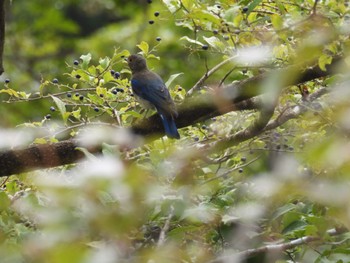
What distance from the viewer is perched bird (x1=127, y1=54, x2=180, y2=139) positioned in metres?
3.07

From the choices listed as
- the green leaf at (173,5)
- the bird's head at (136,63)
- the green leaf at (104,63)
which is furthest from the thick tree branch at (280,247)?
the bird's head at (136,63)

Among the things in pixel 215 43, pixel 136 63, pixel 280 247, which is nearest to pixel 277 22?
pixel 280 247

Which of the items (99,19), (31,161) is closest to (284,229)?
(31,161)

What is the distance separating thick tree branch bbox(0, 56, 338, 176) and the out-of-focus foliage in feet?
0.16

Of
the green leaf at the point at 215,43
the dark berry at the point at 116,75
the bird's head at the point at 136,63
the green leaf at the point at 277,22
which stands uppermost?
the green leaf at the point at 277,22

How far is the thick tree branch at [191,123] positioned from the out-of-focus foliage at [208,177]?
5 cm

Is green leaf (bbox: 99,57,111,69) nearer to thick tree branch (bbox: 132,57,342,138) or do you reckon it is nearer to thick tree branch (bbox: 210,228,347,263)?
thick tree branch (bbox: 132,57,342,138)

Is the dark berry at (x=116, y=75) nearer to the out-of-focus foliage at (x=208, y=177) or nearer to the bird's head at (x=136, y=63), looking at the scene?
the out-of-focus foliage at (x=208, y=177)

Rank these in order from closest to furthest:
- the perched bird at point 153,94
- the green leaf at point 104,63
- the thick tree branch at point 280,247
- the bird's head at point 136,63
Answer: the thick tree branch at point 280,247, the perched bird at point 153,94, the green leaf at point 104,63, the bird's head at point 136,63

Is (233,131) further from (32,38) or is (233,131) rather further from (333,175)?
(32,38)

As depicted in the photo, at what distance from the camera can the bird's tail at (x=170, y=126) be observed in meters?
3.02

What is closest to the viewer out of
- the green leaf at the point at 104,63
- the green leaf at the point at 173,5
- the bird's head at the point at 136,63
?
the green leaf at the point at 173,5

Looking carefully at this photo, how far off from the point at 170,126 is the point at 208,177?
1.48 feet

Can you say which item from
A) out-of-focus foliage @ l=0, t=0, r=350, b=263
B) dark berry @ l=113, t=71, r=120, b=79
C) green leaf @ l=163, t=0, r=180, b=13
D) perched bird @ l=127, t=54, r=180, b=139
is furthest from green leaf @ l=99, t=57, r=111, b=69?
green leaf @ l=163, t=0, r=180, b=13
